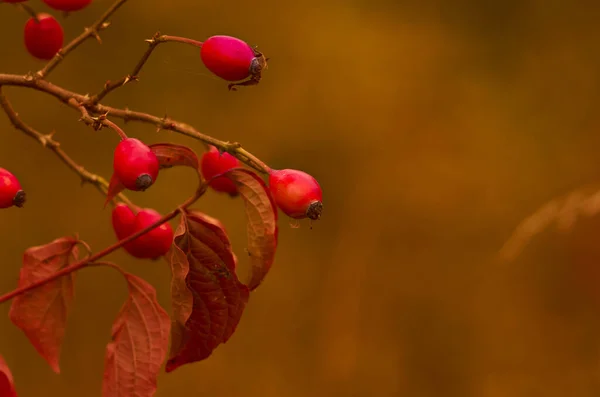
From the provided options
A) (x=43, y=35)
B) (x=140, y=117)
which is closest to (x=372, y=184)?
(x=43, y=35)

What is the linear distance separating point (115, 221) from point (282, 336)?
871 mm

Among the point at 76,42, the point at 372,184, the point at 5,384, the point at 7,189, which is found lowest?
the point at 5,384

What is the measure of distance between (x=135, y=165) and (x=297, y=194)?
0.10m

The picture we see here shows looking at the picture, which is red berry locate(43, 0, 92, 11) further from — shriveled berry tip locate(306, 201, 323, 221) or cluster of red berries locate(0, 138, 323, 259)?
shriveled berry tip locate(306, 201, 323, 221)

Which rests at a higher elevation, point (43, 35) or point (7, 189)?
point (43, 35)

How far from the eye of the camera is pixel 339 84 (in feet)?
5.38

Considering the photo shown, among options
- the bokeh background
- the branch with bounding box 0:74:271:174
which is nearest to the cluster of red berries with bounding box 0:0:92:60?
the branch with bounding box 0:74:271:174

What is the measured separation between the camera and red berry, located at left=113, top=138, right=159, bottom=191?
1.61 ft

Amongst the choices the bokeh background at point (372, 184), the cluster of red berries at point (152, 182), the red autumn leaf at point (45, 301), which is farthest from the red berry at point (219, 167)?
the bokeh background at point (372, 184)

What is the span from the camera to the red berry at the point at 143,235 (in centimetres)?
58

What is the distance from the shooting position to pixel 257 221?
0.51 meters

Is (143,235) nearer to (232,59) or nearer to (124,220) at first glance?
(124,220)

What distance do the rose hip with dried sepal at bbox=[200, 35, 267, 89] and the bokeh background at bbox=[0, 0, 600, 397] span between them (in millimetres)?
868

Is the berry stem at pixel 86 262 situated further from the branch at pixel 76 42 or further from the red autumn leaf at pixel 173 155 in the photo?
the branch at pixel 76 42
